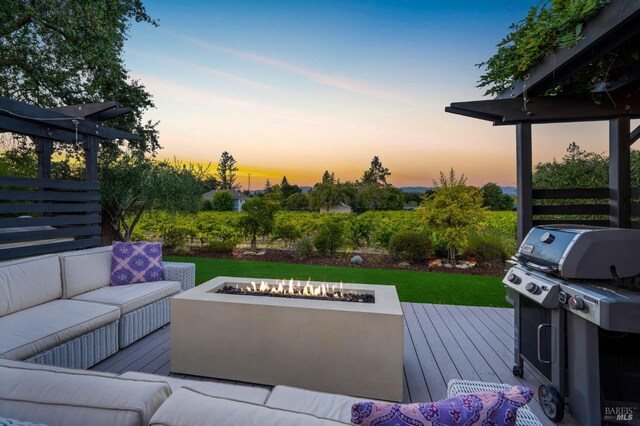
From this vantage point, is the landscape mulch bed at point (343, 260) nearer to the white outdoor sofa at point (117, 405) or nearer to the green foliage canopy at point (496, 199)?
the green foliage canopy at point (496, 199)

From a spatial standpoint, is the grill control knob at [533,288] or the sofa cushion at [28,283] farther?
the sofa cushion at [28,283]

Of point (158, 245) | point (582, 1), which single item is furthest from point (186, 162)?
point (582, 1)

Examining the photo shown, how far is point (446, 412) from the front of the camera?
835mm

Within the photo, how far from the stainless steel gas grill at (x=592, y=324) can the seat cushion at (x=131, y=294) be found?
324cm

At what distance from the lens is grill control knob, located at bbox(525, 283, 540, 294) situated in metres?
2.23

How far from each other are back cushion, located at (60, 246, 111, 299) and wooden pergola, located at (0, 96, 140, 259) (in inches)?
33.1

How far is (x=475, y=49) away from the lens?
5.99 meters

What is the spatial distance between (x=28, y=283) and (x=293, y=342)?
7.54ft

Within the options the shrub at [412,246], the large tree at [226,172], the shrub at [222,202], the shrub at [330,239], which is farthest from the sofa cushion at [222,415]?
the large tree at [226,172]

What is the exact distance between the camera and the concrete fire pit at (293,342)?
240cm

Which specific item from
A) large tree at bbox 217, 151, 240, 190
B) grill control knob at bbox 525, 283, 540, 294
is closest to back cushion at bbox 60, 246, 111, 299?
grill control knob at bbox 525, 283, 540, 294

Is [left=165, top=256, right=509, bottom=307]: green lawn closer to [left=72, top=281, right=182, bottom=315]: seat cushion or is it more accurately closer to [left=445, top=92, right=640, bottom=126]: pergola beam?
[left=72, top=281, right=182, bottom=315]: seat cushion

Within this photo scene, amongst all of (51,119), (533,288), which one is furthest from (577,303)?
(51,119)

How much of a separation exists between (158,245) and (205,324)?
1.58 meters
